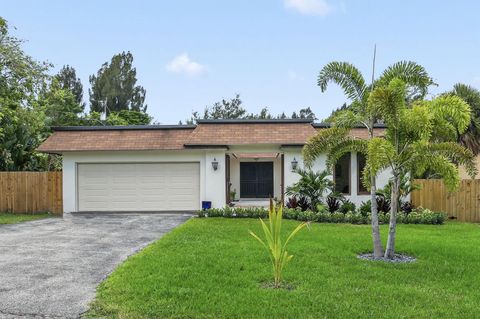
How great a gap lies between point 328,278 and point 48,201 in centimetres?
1417

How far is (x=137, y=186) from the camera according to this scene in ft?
55.3

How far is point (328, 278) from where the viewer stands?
21.2ft

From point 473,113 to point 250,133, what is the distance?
10.6 meters

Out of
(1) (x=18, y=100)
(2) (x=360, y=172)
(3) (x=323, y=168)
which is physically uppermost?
(1) (x=18, y=100)

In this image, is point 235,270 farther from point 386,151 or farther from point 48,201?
point 48,201

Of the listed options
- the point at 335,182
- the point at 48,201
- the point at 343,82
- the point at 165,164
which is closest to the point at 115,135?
the point at 165,164

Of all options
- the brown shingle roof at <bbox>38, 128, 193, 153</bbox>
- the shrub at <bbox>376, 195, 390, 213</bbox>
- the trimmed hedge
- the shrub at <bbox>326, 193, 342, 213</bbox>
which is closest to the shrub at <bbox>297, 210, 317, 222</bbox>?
the trimmed hedge

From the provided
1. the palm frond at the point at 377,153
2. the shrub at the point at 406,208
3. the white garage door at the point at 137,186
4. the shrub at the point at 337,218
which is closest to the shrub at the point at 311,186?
the shrub at the point at 337,218

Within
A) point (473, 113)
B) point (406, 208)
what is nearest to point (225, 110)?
point (473, 113)

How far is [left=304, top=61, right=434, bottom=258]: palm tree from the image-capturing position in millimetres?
8430

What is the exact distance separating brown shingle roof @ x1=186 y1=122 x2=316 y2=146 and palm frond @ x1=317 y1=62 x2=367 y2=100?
6862 mm

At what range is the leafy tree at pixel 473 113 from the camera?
1900 cm

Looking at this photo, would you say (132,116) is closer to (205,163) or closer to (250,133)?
(205,163)

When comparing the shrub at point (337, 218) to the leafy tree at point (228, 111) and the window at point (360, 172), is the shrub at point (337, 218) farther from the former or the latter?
the leafy tree at point (228, 111)
